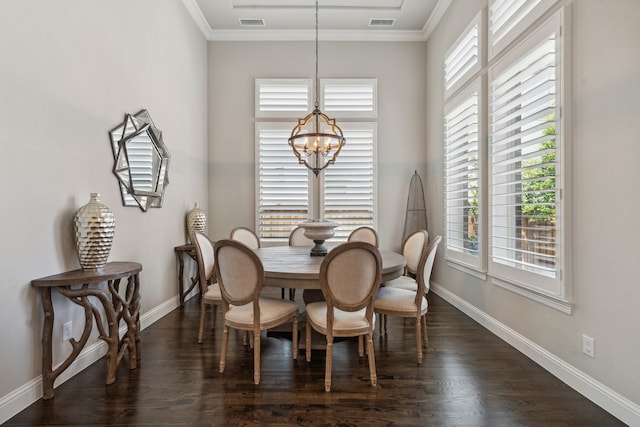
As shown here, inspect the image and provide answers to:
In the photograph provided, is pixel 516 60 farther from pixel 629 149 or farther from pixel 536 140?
pixel 629 149

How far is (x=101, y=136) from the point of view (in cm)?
273

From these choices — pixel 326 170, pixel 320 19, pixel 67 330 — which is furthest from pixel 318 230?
pixel 320 19

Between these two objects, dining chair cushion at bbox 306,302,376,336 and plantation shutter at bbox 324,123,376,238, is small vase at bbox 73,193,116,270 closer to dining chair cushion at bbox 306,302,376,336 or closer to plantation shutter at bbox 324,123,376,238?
dining chair cushion at bbox 306,302,376,336

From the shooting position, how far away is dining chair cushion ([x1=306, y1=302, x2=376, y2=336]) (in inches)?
89.1

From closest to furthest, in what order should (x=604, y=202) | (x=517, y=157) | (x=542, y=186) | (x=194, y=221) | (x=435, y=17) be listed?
(x=604, y=202) < (x=542, y=186) < (x=517, y=157) < (x=194, y=221) < (x=435, y=17)

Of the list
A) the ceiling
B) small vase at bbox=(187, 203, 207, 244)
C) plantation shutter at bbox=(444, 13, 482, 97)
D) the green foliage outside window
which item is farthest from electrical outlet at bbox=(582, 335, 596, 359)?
the ceiling

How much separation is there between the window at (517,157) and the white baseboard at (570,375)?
0.39 m

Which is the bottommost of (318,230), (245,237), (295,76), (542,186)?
(245,237)

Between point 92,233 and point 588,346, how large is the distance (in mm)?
3261

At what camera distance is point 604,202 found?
2.02 m

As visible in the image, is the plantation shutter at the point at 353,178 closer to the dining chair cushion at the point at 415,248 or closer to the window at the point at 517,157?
the window at the point at 517,157

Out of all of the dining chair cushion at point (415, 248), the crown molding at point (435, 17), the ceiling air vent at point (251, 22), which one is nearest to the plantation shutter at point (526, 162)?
the dining chair cushion at point (415, 248)

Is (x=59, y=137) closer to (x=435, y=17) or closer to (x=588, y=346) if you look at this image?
(x=588, y=346)

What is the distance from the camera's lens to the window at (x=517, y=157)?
2.35 m
